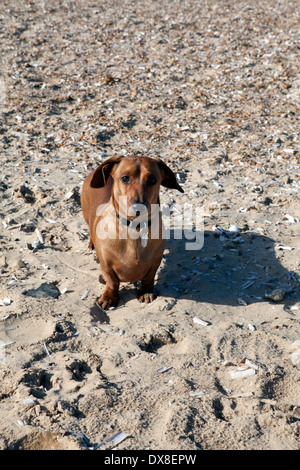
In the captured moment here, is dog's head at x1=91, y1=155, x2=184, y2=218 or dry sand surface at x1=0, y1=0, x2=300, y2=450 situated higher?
dog's head at x1=91, y1=155, x2=184, y2=218

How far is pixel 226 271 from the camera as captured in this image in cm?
437

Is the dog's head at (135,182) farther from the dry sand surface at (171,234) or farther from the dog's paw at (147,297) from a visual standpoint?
the dry sand surface at (171,234)

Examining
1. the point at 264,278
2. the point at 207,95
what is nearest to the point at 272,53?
the point at 207,95

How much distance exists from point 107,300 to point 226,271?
3.70 feet

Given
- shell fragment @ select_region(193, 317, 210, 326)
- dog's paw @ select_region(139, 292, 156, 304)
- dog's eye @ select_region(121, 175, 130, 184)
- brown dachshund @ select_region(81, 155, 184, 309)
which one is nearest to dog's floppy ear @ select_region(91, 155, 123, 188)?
brown dachshund @ select_region(81, 155, 184, 309)

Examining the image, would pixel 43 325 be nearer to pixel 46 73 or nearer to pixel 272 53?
pixel 46 73

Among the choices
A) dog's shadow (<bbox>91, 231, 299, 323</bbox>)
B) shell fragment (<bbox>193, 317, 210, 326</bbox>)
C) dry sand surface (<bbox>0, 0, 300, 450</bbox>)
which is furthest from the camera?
dog's shadow (<bbox>91, 231, 299, 323</bbox>)

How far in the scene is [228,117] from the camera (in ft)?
22.7

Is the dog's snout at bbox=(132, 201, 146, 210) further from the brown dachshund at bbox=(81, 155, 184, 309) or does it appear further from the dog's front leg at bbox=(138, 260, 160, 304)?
the dog's front leg at bbox=(138, 260, 160, 304)

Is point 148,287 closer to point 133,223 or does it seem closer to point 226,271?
point 133,223

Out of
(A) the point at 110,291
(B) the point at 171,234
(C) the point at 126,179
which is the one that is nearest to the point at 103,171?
(C) the point at 126,179

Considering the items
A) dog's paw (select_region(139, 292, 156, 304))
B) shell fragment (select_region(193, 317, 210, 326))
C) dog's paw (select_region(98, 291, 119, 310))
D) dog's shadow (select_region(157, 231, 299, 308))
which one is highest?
dog's paw (select_region(98, 291, 119, 310))

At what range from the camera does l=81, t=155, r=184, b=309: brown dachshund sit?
3.47 meters

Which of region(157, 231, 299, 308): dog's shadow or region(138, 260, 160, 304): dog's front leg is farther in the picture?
region(157, 231, 299, 308): dog's shadow
